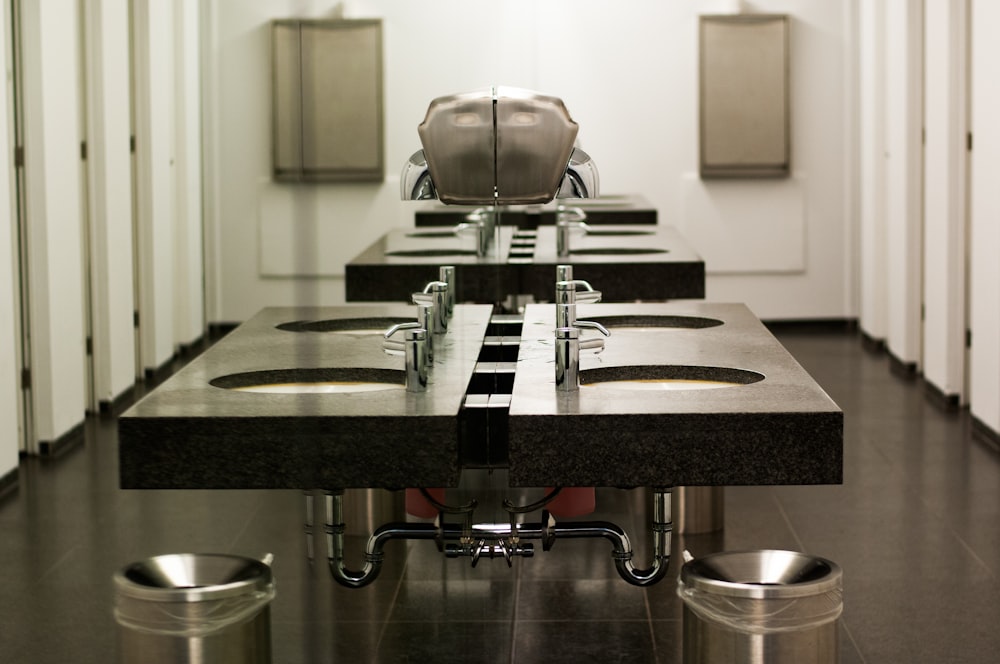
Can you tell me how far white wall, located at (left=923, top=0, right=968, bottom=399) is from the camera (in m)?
6.32

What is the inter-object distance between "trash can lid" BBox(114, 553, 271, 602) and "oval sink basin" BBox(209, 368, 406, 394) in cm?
33

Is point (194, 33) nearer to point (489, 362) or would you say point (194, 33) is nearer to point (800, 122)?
point (489, 362)

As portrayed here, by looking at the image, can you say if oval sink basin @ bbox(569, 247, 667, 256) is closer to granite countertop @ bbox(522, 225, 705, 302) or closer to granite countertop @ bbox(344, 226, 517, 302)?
granite countertop @ bbox(522, 225, 705, 302)

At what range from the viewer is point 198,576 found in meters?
2.65

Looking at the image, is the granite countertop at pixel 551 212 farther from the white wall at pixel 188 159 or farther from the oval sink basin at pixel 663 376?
the white wall at pixel 188 159

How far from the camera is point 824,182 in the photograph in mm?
6402

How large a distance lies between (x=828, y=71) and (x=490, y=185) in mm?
3773

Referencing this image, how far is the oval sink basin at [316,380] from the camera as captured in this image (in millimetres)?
2699

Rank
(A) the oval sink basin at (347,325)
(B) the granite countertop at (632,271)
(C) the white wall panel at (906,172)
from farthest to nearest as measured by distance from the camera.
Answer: (C) the white wall panel at (906,172), (B) the granite countertop at (632,271), (A) the oval sink basin at (347,325)

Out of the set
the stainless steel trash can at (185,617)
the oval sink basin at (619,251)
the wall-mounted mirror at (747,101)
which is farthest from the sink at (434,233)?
the wall-mounted mirror at (747,101)

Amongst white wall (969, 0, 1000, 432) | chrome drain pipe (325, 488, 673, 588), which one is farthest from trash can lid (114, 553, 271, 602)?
white wall (969, 0, 1000, 432)

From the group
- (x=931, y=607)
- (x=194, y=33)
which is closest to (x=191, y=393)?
(x=194, y=33)

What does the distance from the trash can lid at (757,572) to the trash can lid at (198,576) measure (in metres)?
0.82

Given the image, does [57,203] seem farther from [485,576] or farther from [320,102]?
[485,576]
